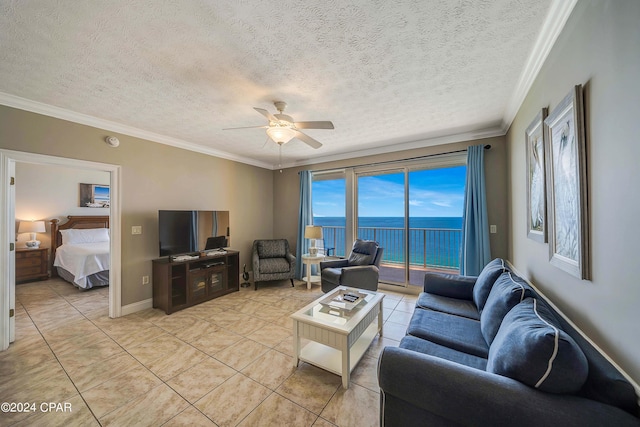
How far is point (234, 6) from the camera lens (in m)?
1.34

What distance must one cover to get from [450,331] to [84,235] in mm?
6876

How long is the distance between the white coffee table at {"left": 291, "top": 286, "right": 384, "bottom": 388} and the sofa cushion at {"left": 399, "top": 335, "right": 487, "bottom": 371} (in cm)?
46

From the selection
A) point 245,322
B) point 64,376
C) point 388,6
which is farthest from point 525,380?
point 64,376

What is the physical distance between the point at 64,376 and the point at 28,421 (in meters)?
0.47

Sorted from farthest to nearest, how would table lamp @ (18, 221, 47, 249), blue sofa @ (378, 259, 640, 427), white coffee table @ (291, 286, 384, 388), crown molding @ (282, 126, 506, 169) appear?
table lamp @ (18, 221, 47, 249)
crown molding @ (282, 126, 506, 169)
white coffee table @ (291, 286, 384, 388)
blue sofa @ (378, 259, 640, 427)

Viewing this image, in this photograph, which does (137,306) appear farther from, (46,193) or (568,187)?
(568,187)

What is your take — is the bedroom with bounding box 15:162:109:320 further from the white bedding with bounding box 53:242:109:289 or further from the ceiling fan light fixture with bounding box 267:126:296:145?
the ceiling fan light fixture with bounding box 267:126:296:145

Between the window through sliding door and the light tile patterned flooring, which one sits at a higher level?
the window through sliding door

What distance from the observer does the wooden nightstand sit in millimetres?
4367

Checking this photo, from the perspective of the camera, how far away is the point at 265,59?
1799 mm

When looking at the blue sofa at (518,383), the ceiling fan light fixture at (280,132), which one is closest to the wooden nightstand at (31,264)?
the ceiling fan light fixture at (280,132)

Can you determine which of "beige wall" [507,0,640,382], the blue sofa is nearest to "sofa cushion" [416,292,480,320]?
the blue sofa

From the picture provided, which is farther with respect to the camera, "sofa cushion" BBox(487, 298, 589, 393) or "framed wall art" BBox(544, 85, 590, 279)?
"framed wall art" BBox(544, 85, 590, 279)

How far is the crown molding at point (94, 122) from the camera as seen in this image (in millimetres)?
2364
